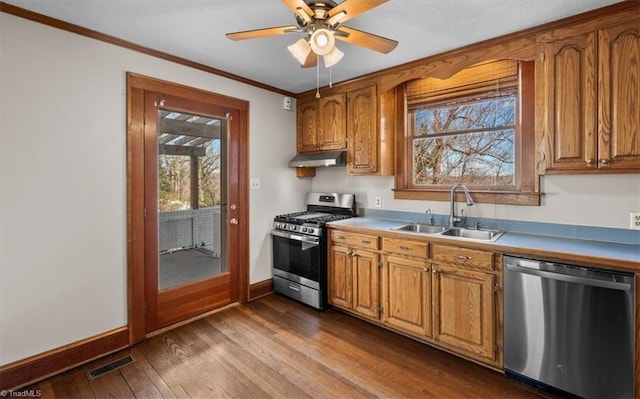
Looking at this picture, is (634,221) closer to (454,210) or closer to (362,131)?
(454,210)

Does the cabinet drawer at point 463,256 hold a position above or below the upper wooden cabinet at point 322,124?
below

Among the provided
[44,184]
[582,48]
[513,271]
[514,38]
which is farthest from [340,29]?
[44,184]

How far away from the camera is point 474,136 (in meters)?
2.82

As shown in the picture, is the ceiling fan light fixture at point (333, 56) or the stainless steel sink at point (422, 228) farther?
the stainless steel sink at point (422, 228)

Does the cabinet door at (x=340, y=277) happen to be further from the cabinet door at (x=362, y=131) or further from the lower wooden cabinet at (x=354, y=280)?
the cabinet door at (x=362, y=131)

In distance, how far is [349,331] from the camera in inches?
109

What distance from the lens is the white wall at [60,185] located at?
6.53ft

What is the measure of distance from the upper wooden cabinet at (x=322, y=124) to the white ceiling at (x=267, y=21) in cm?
73

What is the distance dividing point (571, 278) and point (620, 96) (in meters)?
1.21

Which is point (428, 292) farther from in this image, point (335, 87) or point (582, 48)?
point (335, 87)

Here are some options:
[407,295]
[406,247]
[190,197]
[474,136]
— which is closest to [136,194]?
[190,197]

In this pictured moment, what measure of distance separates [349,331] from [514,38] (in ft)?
9.13

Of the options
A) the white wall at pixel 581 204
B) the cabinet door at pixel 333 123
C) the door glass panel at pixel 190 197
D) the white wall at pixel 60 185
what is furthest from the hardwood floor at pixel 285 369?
the cabinet door at pixel 333 123

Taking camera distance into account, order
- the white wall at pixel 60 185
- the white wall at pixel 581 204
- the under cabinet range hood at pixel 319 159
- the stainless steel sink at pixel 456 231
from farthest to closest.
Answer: the under cabinet range hood at pixel 319 159, the stainless steel sink at pixel 456 231, the white wall at pixel 581 204, the white wall at pixel 60 185
